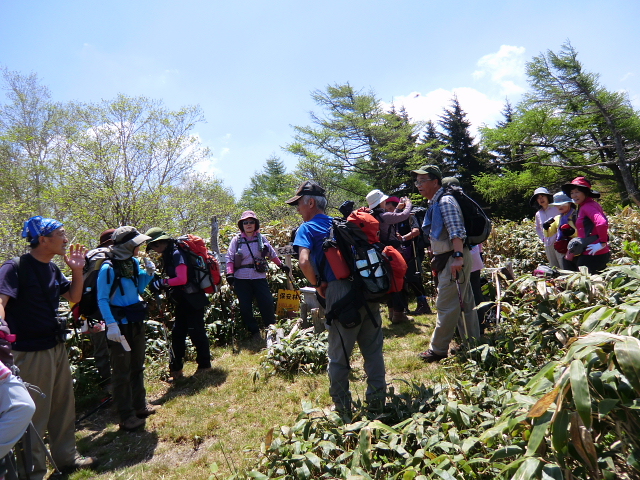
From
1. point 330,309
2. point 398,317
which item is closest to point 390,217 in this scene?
point 398,317

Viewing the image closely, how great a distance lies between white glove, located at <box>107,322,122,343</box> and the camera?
380cm

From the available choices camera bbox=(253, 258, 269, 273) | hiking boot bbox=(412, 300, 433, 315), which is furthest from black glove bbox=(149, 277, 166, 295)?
hiking boot bbox=(412, 300, 433, 315)

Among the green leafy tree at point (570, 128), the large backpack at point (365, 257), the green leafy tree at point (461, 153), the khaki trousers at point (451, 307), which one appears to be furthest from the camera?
the green leafy tree at point (461, 153)

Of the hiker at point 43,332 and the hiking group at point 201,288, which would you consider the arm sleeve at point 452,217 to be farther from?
the hiker at point 43,332

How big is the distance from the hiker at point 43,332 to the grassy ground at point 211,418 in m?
0.41

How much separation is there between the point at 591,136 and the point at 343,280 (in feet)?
95.0

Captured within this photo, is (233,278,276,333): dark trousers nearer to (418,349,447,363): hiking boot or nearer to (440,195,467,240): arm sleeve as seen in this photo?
(418,349,447,363): hiking boot

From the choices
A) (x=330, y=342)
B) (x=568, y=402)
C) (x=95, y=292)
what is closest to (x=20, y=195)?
(x=95, y=292)

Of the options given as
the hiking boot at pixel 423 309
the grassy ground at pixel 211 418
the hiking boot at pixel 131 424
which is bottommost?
the grassy ground at pixel 211 418

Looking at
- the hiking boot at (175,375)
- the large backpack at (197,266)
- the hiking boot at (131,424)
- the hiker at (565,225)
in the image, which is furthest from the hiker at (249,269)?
the hiker at (565,225)

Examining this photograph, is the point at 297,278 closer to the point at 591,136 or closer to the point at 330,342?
the point at 330,342

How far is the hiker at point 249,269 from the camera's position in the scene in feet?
21.1

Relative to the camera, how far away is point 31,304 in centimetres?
314

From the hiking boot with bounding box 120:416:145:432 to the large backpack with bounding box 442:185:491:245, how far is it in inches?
153
